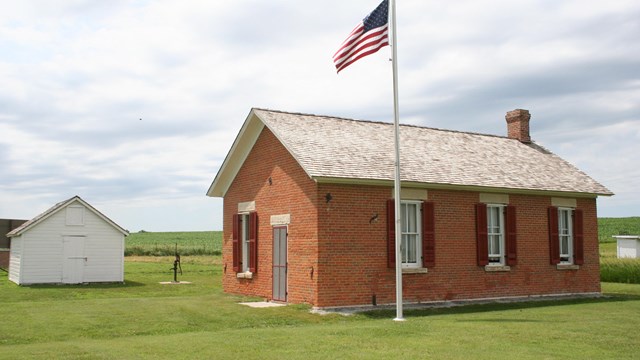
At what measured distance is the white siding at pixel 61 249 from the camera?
29.5 meters

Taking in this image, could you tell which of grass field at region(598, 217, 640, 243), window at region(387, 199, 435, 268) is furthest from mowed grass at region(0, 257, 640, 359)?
grass field at region(598, 217, 640, 243)

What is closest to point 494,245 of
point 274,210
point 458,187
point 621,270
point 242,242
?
point 458,187

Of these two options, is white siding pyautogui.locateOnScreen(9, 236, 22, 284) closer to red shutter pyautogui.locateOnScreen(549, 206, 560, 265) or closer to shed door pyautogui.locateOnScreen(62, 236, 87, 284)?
shed door pyautogui.locateOnScreen(62, 236, 87, 284)

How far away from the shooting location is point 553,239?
835 inches

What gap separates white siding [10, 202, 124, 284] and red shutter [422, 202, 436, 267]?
17563 millimetres

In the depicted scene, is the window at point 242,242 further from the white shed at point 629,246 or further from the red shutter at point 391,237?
the white shed at point 629,246

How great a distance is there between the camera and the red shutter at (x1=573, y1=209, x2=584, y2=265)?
2184cm

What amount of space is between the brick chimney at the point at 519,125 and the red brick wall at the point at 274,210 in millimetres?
11379

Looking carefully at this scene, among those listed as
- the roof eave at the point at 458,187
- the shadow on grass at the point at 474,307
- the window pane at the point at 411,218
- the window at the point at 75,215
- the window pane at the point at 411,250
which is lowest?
the shadow on grass at the point at 474,307

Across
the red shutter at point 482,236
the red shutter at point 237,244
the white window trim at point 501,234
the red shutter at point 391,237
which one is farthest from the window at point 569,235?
the red shutter at point 237,244

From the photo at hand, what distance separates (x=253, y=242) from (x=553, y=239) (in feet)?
31.7

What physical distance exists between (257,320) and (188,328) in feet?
5.48

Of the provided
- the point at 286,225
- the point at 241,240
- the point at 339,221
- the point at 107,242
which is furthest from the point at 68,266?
the point at 339,221

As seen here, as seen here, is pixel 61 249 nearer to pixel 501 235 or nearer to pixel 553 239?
pixel 501 235
